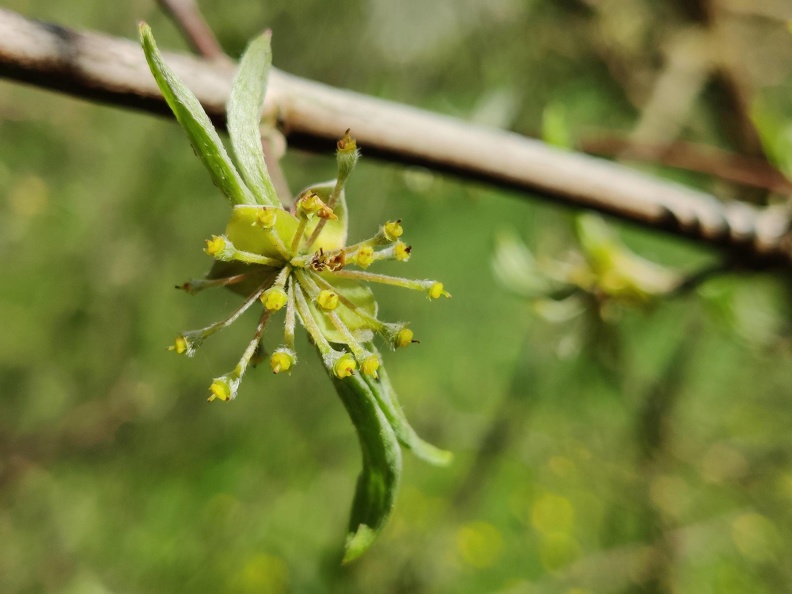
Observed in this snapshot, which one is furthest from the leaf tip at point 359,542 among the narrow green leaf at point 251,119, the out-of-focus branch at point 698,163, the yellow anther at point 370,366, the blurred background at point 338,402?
the blurred background at point 338,402

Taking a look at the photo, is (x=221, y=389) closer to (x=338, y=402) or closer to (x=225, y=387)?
(x=225, y=387)

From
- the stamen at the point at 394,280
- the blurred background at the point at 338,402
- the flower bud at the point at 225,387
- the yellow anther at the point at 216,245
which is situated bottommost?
the blurred background at the point at 338,402

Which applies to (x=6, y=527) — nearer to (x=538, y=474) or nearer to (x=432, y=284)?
(x=538, y=474)

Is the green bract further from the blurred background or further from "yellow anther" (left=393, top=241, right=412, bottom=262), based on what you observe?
the blurred background

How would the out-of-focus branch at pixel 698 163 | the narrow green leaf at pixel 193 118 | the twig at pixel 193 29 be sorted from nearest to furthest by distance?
1. the narrow green leaf at pixel 193 118
2. the twig at pixel 193 29
3. the out-of-focus branch at pixel 698 163

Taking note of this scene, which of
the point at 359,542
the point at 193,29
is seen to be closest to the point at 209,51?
the point at 193,29

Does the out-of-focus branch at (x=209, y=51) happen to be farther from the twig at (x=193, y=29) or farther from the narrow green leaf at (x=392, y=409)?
the narrow green leaf at (x=392, y=409)

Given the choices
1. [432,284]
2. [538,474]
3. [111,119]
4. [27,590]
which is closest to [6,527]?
[27,590]
